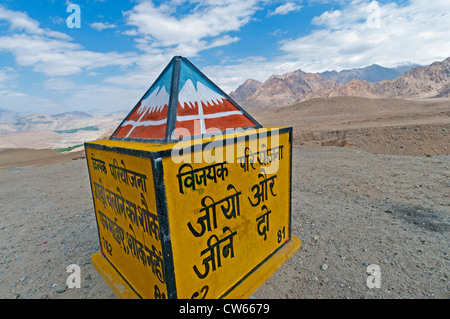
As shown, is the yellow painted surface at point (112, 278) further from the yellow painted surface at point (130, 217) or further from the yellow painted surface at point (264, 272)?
the yellow painted surface at point (264, 272)

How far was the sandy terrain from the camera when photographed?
2.64 m

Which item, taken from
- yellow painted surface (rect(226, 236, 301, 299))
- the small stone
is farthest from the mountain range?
the small stone

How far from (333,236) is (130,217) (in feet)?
9.50

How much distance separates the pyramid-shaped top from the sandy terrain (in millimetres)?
1854

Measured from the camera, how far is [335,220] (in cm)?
399

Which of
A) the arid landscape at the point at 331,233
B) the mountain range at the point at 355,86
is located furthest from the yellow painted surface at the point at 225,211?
the mountain range at the point at 355,86

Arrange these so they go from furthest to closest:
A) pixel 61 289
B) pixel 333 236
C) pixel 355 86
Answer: pixel 355 86, pixel 333 236, pixel 61 289

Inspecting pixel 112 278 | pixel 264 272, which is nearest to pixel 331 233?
pixel 264 272

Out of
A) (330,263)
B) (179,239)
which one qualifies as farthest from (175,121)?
(330,263)

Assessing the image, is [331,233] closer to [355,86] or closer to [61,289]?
[61,289]

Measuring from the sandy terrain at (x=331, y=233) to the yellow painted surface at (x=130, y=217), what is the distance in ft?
1.79

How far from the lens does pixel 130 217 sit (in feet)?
7.27

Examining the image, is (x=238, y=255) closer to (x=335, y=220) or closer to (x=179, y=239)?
(x=179, y=239)

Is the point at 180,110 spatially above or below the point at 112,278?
above
